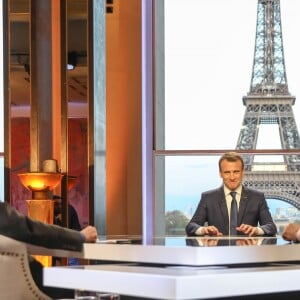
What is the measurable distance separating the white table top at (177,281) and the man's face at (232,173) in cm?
220

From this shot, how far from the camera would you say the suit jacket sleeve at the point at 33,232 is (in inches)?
62.6

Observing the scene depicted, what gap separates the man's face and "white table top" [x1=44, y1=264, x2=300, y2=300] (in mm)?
2198

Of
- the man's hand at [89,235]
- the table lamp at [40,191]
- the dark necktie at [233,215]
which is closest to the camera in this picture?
the man's hand at [89,235]

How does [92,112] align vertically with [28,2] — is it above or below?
below

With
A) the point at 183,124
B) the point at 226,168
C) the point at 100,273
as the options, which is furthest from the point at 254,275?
the point at 183,124

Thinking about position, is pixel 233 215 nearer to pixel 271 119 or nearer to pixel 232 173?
pixel 232 173

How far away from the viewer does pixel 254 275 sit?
1.21m

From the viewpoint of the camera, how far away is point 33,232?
1.63m

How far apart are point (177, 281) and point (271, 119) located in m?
6.84

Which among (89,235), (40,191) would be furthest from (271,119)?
(89,235)

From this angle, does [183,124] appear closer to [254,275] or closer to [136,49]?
[136,49]

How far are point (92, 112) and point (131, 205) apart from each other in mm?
1950

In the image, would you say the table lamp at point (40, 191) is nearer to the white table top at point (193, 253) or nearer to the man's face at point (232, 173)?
the man's face at point (232, 173)

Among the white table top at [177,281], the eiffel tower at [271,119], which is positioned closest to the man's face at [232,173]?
the white table top at [177,281]
